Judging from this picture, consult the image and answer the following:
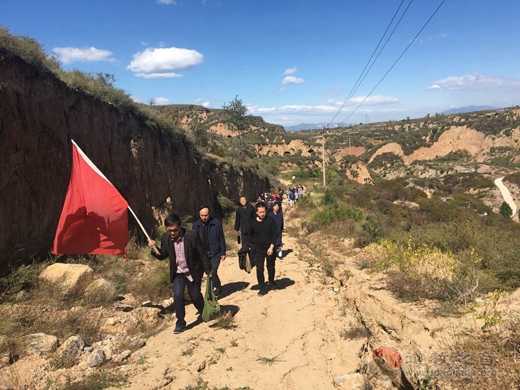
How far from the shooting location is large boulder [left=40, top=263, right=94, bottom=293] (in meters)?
7.49

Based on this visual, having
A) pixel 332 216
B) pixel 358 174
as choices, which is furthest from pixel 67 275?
pixel 358 174

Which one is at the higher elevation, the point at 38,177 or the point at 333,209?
the point at 38,177

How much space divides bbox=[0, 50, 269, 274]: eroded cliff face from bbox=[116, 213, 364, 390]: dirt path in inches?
158

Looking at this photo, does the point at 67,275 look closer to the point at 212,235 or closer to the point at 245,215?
the point at 212,235

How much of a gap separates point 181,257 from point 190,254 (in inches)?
5.7

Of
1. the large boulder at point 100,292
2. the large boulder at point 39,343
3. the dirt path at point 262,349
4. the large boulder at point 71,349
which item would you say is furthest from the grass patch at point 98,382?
the large boulder at point 100,292

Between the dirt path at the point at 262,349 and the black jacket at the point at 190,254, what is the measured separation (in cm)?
95

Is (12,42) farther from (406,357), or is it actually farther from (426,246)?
(426,246)

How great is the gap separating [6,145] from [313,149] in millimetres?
77495

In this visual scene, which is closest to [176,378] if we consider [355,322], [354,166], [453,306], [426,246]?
[355,322]

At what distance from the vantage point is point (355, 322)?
6.73 metres

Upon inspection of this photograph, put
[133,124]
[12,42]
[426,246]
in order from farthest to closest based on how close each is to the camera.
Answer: [133,124] < [426,246] < [12,42]

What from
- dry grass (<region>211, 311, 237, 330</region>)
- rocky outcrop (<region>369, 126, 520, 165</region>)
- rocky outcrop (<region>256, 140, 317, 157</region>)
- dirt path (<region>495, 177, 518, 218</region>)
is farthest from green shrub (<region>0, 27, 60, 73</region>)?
rocky outcrop (<region>369, 126, 520, 165</region>)

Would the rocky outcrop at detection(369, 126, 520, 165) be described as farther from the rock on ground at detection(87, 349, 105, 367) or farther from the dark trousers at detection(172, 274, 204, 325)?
the rock on ground at detection(87, 349, 105, 367)
